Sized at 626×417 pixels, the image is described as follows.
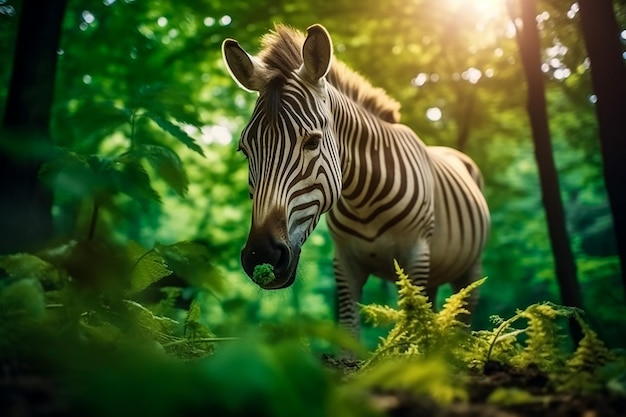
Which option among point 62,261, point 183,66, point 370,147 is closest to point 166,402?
point 62,261

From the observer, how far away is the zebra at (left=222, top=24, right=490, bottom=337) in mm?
2943

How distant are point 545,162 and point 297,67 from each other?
7.63 feet

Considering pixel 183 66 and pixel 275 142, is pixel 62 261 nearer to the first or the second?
pixel 275 142

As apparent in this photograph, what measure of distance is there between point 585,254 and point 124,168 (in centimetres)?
811

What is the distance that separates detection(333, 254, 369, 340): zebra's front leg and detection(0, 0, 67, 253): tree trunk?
6.50 feet

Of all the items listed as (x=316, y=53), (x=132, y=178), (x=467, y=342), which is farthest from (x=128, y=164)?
(x=467, y=342)

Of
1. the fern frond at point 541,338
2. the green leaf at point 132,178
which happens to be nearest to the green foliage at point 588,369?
the fern frond at point 541,338

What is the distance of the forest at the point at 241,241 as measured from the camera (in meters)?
1.08

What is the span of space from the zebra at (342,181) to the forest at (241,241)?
36 cm

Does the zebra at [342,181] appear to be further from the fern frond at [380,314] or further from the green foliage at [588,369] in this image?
the green foliage at [588,369]

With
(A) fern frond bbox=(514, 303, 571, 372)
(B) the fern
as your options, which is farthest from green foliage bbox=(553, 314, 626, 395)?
(A) fern frond bbox=(514, 303, 571, 372)

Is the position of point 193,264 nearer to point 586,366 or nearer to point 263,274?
point 263,274

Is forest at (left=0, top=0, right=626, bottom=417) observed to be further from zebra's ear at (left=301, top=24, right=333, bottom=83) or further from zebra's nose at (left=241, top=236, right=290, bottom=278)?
zebra's ear at (left=301, top=24, right=333, bottom=83)

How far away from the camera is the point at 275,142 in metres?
3.00
